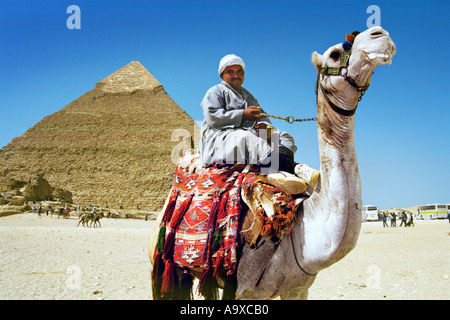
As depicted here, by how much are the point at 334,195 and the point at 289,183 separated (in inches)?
9.2

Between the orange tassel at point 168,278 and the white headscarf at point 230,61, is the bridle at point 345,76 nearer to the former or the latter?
the white headscarf at point 230,61

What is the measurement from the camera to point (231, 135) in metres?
2.29

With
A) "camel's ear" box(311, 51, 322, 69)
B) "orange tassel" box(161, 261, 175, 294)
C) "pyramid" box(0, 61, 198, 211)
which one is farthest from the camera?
"pyramid" box(0, 61, 198, 211)

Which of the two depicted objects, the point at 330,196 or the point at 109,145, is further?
the point at 109,145

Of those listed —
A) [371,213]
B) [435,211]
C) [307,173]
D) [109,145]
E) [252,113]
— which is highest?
[109,145]

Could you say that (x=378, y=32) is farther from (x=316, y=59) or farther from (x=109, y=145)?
(x=109, y=145)

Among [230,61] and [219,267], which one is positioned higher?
[230,61]

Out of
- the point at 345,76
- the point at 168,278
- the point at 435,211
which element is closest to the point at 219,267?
the point at 168,278

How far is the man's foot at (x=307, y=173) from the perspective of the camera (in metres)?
2.02

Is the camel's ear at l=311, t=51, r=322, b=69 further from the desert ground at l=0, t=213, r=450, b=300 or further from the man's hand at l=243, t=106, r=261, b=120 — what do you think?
the desert ground at l=0, t=213, r=450, b=300

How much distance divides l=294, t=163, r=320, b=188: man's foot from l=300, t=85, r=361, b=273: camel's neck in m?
0.06

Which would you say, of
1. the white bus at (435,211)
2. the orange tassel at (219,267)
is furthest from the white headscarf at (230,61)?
the white bus at (435,211)

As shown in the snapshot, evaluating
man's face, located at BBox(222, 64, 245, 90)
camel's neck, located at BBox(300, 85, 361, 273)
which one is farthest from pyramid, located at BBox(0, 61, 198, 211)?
camel's neck, located at BBox(300, 85, 361, 273)

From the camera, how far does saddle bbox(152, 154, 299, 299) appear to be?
2.01 metres
